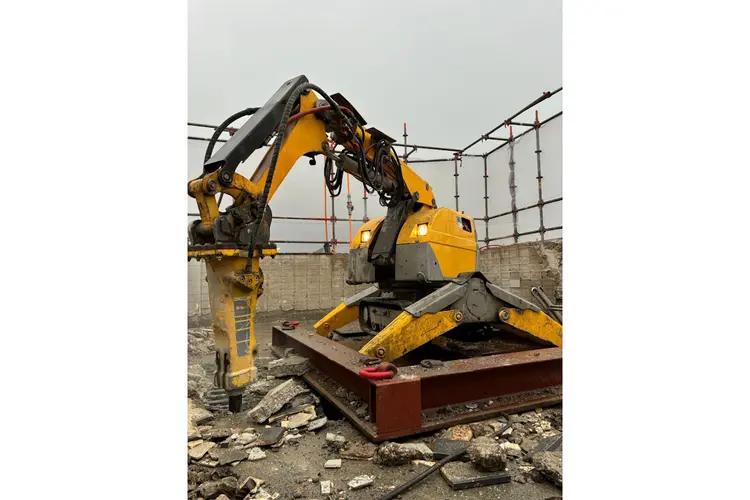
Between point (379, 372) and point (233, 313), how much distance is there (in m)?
1.20

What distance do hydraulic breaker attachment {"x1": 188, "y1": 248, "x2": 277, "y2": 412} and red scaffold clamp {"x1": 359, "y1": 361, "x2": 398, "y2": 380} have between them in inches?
34.1

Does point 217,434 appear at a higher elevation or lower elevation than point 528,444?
higher

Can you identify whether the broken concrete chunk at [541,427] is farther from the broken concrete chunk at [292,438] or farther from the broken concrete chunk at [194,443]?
the broken concrete chunk at [194,443]

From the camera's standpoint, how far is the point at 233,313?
2.82 meters

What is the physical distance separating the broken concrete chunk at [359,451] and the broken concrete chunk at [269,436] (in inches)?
21.2

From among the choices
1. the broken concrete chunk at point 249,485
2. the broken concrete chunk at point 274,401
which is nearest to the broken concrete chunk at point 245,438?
the broken concrete chunk at point 274,401

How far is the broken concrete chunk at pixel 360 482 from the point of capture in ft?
7.86

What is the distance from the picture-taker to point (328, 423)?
341 centimetres

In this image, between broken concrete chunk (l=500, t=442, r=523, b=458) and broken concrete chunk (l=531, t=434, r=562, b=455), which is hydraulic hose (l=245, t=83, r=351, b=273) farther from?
broken concrete chunk (l=531, t=434, r=562, b=455)

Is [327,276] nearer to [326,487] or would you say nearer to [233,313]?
[233,313]

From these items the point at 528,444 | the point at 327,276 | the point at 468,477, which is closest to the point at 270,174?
the point at 468,477

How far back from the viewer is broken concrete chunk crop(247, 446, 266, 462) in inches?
108

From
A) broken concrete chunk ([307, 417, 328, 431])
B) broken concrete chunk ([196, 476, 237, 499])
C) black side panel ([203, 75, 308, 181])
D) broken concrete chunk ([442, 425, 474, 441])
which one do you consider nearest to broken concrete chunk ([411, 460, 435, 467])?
broken concrete chunk ([442, 425, 474, 441])

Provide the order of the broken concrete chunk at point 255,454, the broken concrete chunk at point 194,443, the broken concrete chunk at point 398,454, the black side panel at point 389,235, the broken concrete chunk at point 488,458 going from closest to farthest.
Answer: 1. the broken concrete chunk at point 488,458
2. the broken concrete chunk at point 398,454
3. the broken concrete chunk at point 255,454
4. the broken concrete chunk at point 194,443
5. the black side panel at point 389,235
